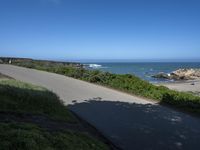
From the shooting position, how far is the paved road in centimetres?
883

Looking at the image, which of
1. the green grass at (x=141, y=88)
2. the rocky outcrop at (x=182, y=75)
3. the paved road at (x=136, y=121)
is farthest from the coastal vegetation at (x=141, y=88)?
the rocky outcrop at (x=182, y=75)

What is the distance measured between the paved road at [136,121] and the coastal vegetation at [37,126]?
107cm

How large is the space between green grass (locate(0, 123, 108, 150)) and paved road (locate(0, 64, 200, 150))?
2047 millimetres

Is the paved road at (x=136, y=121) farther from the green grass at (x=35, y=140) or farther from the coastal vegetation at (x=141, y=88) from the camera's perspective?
the green grass at (x=35, y=140)

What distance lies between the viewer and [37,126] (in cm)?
707

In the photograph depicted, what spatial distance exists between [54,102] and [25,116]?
2661 mm

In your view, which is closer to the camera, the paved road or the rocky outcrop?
the paved road

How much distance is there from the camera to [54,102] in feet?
37.6

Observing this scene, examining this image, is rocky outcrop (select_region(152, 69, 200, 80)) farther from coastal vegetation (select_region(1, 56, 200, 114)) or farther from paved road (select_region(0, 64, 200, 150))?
paved road (select_region(0, 64, 200, 150))

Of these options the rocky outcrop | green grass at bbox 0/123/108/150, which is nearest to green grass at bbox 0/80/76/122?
green grass at bbox 0/123/108/150

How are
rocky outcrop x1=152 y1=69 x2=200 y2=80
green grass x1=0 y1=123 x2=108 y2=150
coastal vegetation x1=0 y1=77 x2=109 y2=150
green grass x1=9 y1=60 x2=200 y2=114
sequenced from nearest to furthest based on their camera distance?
green grass x1=0 y1=123 x2=108 y2=150 < coastal vegetation x1=0 y1=77 x2=109 y2=150 < green grass x1=9 y1=60 x2=200 y2=114 < rocky outcrop x1=152 y1=69 x2=200 y2=80

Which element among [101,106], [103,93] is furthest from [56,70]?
[101,106]

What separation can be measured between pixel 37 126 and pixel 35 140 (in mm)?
1532

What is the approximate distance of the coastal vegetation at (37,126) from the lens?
5442mm
